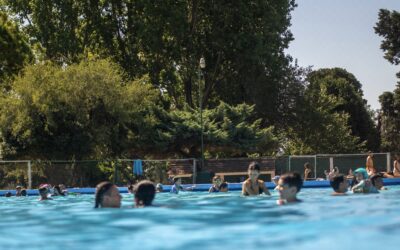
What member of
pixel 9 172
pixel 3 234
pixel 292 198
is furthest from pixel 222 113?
pixel 3 234

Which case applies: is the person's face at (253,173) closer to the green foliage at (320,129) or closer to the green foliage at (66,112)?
the green foliage at (66,112)

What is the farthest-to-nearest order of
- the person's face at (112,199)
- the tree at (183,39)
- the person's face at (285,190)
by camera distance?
the tree at (183,39)
the person's face at (112,199)
the person's face at (285,190)

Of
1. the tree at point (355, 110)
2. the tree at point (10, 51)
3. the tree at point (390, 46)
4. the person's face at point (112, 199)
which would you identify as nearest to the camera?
the person's face at point (112, 199)

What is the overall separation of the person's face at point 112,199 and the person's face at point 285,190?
10.6 feet

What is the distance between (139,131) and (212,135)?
4569 mm

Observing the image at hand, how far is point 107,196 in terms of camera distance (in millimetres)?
12977

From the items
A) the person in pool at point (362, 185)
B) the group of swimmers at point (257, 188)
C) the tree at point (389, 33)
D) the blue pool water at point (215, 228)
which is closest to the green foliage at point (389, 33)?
the tree at point (389, 33)

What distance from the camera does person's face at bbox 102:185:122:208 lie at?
42.4 ft

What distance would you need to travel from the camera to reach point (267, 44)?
48.5m

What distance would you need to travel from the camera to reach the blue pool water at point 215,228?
734cm

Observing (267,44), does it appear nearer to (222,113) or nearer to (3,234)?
(222,113)

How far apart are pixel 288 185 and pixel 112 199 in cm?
353

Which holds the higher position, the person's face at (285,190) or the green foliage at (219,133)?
the green foliage at (219,133)

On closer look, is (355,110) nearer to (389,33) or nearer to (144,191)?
(389,33)
